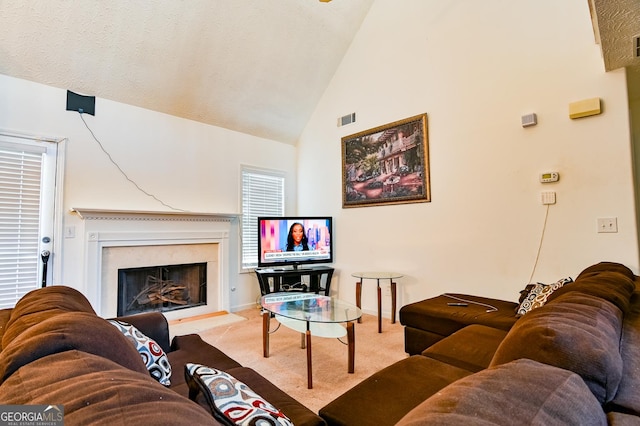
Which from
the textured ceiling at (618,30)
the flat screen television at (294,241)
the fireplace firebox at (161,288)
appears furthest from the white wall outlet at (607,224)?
the fireplace firebox at (161,288)

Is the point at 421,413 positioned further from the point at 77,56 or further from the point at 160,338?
the point at 77,56

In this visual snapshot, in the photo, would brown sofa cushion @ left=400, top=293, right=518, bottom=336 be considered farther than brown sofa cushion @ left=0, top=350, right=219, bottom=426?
Yes

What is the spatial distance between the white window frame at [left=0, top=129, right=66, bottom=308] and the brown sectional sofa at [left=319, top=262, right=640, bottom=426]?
3212mm

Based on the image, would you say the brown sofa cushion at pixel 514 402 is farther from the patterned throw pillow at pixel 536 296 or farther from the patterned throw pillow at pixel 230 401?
the patterned throw pillow at pixel 536 296

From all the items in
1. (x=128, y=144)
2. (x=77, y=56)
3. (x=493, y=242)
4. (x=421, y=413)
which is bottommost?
(x=421, y=413)

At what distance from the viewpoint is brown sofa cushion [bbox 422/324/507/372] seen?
163 cm

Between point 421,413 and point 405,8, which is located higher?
point 405,8

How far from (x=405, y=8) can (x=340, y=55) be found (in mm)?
1026

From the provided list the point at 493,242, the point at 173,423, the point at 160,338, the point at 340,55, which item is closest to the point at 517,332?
the point at 173,423

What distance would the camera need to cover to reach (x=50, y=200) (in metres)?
3.07

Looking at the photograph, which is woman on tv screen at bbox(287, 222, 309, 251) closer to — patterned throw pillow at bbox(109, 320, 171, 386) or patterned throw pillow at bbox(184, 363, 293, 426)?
patterned throw pillow at bbox(109, 320, 171, 386)

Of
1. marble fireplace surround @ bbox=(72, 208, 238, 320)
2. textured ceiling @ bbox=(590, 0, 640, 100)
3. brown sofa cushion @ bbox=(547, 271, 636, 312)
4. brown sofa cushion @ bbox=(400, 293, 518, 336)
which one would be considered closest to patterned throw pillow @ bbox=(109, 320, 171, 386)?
brown sofa cushion @ bbox=(547, 271, 636, 312)

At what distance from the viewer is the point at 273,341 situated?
10.1 ft

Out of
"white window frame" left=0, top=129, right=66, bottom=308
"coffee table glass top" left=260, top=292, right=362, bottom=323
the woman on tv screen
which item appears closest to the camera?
"coffee table glass top" left=260, top=292, right=362, bottom=323
